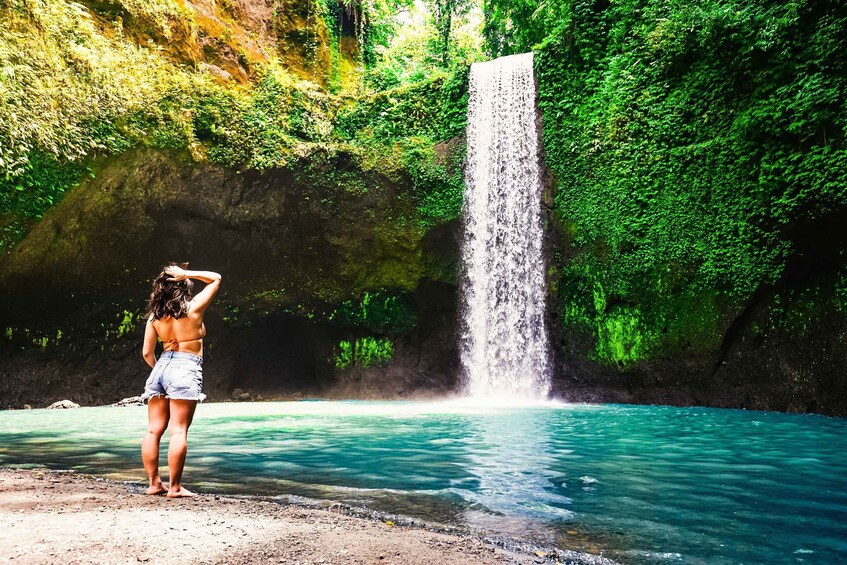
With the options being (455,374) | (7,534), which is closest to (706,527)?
(7,534)

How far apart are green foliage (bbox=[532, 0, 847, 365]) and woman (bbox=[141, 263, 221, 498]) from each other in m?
10.4

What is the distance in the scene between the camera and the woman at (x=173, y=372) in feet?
13.1

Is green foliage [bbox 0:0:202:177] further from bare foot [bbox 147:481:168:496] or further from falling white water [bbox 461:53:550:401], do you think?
bare foot [bbox 147:481:168:496]

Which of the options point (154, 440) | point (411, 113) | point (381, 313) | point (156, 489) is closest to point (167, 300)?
point (154, 440)

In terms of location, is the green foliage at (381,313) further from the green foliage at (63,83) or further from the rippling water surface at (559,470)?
the green foliage at (63,83)

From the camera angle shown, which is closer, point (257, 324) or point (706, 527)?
point (706, 527)

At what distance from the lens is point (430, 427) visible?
842cm

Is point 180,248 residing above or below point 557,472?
above

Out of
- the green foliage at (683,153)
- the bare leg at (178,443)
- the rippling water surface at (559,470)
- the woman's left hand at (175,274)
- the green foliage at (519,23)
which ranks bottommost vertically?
the rippling water surface at (559,470)

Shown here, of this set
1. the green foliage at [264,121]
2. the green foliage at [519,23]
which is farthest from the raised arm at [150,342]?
the green foliage at [519,23]

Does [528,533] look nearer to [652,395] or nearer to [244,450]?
[244,450]

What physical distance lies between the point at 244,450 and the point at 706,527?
4792 millimetres

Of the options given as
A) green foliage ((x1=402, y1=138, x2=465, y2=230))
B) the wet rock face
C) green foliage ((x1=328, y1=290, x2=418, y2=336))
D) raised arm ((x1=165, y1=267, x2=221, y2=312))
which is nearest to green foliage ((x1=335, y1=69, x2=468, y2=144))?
green foliage ((x1=402, y1=138, x2=465, y2=230))

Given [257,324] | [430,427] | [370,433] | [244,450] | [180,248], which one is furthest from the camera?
[257,324]
